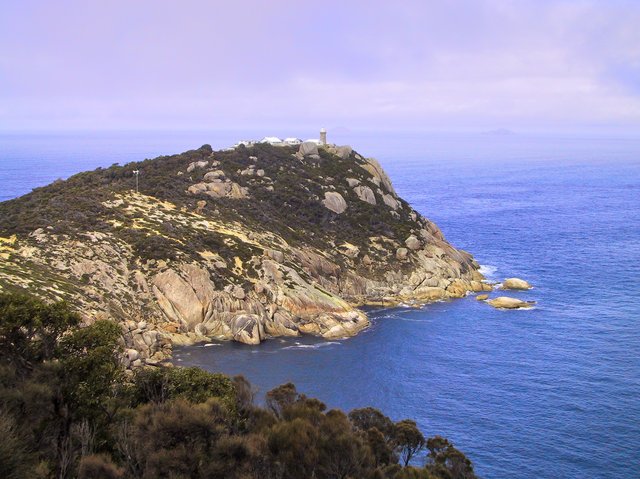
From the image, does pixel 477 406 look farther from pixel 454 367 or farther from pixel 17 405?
pixel 17 405

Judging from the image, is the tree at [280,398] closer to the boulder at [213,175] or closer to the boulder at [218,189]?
the boulder at [218,189]

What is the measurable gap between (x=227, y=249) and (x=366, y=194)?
39.2 meters

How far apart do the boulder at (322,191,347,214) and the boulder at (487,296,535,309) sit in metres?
33.7

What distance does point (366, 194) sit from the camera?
11794cm

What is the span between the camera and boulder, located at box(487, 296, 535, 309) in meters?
87.3

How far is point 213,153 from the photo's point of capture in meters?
123

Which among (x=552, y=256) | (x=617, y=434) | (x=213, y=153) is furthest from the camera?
(x=213, y=153)

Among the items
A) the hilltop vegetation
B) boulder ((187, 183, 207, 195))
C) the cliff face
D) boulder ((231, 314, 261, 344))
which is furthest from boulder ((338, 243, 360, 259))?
the hilltop vegetation

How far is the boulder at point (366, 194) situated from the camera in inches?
4611

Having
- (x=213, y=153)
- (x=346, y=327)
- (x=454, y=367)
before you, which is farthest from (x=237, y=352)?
(x=213, y=153)

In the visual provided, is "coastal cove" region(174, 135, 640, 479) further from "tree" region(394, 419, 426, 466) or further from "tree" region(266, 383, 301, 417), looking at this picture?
"tree" region(266, 383, 301, 417)

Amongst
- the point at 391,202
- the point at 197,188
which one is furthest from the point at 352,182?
the point at 197,188

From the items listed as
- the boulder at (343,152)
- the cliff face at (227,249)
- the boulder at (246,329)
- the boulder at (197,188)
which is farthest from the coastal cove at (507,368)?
the boulder at (343,152)

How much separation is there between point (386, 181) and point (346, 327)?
2237 inches
